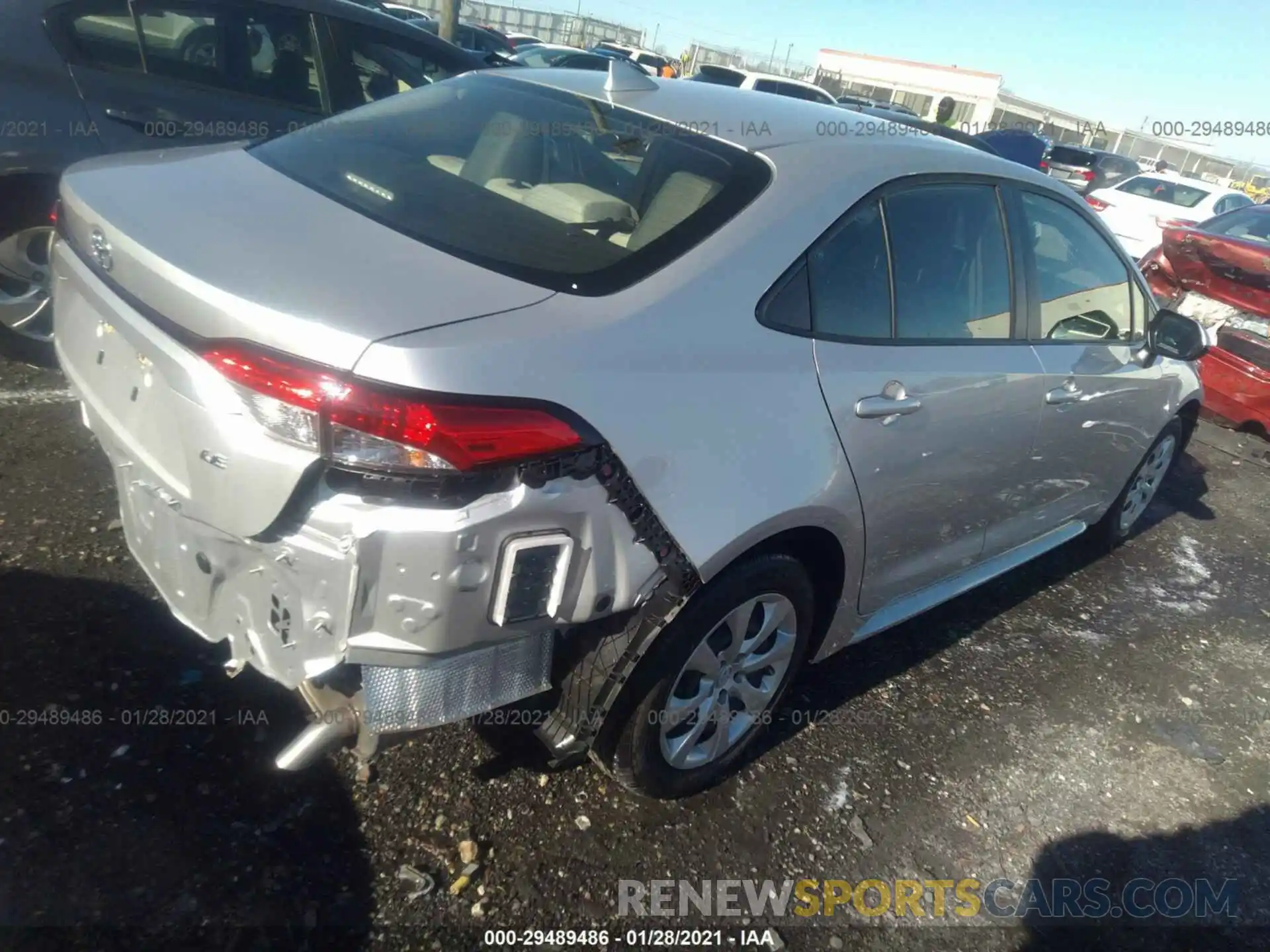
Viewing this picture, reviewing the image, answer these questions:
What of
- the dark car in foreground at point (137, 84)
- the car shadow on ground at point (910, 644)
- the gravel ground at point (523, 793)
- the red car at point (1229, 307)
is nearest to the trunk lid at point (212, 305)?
the gravel ground at point (523, 793)

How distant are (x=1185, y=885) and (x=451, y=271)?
273cm

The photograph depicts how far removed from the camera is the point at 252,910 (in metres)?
2.01

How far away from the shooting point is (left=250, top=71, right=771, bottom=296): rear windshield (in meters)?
2.04

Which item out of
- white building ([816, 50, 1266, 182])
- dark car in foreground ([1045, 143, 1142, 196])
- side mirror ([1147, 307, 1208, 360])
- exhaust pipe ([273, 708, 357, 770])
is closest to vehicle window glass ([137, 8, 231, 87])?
exhaust pipe ([273, 708, 357, 770])

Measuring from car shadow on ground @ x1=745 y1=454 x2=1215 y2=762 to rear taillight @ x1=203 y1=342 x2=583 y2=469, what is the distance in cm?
159

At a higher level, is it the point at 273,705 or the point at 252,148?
the point at 252,148

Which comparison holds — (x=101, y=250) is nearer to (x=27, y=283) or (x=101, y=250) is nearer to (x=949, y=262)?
(x=949, y=262)

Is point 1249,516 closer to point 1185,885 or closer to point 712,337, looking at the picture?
point 1185,885

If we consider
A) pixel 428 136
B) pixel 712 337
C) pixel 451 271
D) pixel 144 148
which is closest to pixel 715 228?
pixel 712 337

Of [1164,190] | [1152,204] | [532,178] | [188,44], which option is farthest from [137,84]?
[1164,190]

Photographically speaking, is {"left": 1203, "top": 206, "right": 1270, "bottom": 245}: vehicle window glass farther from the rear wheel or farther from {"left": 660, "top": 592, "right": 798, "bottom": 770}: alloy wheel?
the rear wheel

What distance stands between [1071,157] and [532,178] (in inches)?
730

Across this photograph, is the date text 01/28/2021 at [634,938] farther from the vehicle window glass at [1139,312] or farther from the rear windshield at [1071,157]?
the rear windshield at [1071,157]

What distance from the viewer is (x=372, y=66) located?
490 cm
